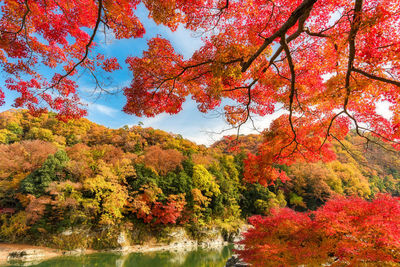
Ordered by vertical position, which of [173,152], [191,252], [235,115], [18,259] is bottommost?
[191,252]

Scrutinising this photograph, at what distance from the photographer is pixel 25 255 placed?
8.25 m

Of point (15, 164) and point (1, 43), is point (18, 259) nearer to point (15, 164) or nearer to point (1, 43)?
point (15, 164)

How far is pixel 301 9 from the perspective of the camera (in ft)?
7.54

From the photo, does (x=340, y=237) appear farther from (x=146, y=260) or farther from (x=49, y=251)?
(x=49, y=251)

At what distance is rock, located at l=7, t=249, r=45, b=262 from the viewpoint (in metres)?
7.99

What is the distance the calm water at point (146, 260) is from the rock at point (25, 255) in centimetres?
91

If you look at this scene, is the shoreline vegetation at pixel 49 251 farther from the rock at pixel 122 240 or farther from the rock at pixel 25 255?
the rock at pixel 122 240

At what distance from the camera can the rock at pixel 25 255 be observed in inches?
315

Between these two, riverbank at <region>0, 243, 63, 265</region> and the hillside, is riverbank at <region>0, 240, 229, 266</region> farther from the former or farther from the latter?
the hillside

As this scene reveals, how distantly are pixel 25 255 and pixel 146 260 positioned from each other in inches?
207

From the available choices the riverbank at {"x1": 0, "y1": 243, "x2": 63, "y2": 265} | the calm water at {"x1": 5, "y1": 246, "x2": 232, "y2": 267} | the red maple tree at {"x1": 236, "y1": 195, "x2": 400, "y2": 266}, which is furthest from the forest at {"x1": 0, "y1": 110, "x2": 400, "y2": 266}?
the calm water at {"x1": 5, "y1": 246, "x2": 232, "y2": 267}

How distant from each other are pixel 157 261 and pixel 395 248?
8.87m

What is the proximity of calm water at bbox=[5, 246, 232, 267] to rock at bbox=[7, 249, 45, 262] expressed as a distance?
2.98 feet

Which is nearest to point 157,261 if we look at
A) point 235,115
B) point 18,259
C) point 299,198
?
point 18,259
